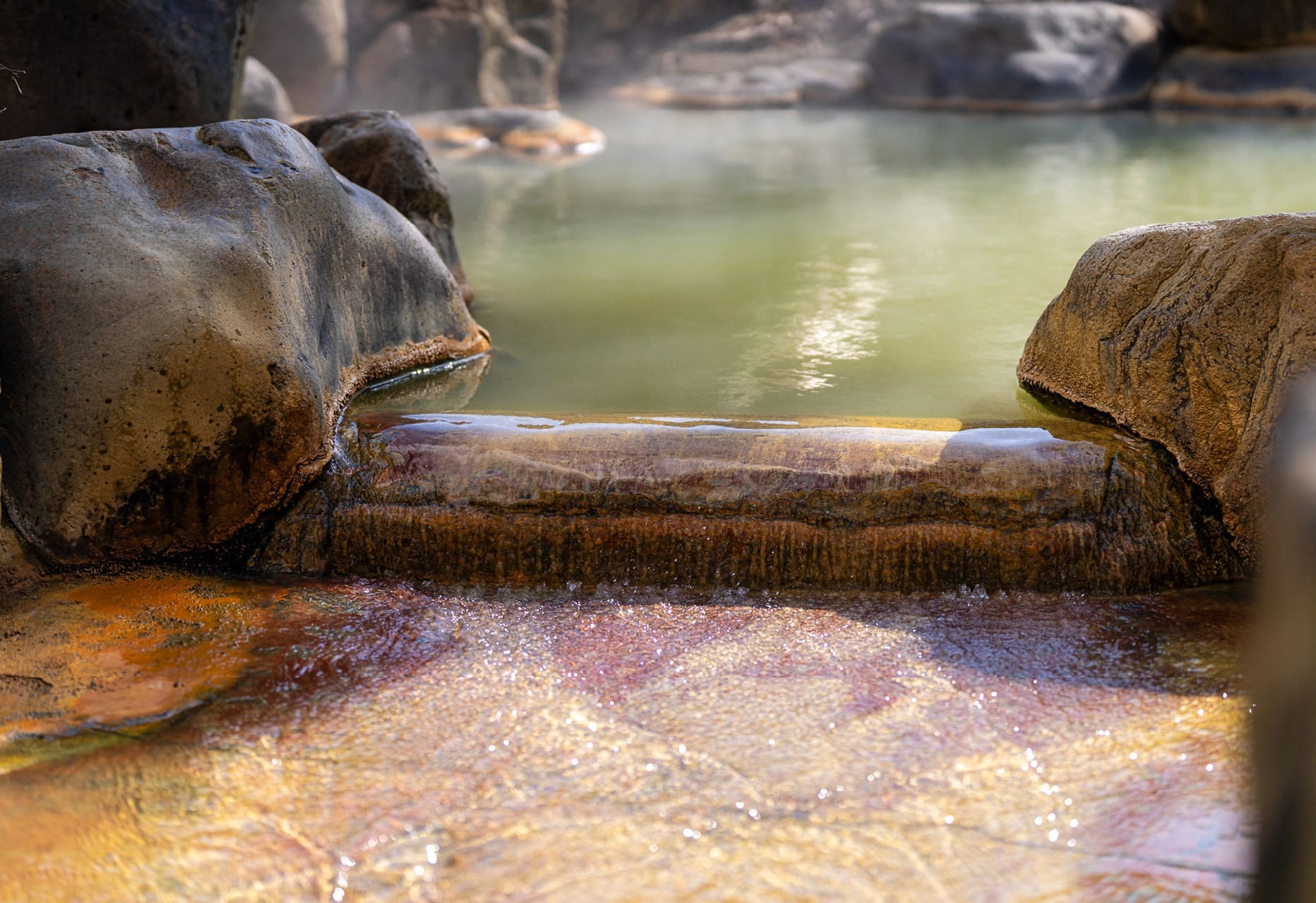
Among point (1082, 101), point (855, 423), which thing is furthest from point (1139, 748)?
point (1082, 101)

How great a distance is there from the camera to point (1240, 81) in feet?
54.5

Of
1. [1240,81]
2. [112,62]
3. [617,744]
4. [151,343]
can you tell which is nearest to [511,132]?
[112,62]

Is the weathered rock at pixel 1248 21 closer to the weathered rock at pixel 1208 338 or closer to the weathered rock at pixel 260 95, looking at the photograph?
the weathered rock at pixel 260 95

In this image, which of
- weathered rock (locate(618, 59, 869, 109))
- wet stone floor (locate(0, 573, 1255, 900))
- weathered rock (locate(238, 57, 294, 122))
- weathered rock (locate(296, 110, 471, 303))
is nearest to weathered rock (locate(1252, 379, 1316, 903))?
wet stone floor (locate(0, 573, 1255, 900))

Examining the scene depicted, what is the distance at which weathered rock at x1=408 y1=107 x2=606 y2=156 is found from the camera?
45.0 feet

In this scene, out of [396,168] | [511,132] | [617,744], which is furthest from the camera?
[511,132]

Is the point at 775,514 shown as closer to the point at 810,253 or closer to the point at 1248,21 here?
the point at 810,253

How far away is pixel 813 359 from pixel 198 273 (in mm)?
2533

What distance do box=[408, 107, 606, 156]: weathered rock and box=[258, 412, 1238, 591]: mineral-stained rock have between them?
10.9 m

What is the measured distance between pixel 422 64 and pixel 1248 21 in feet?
39.4

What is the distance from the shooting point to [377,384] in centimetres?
426

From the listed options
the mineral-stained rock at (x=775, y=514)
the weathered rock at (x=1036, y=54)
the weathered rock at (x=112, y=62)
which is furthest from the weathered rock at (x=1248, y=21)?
the mineral-stained rock at (x=775, y=514)

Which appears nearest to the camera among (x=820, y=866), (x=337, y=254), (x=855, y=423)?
(x=820, y=866)

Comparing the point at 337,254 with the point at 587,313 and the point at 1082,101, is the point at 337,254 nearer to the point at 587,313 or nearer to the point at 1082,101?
the point at 587,313
